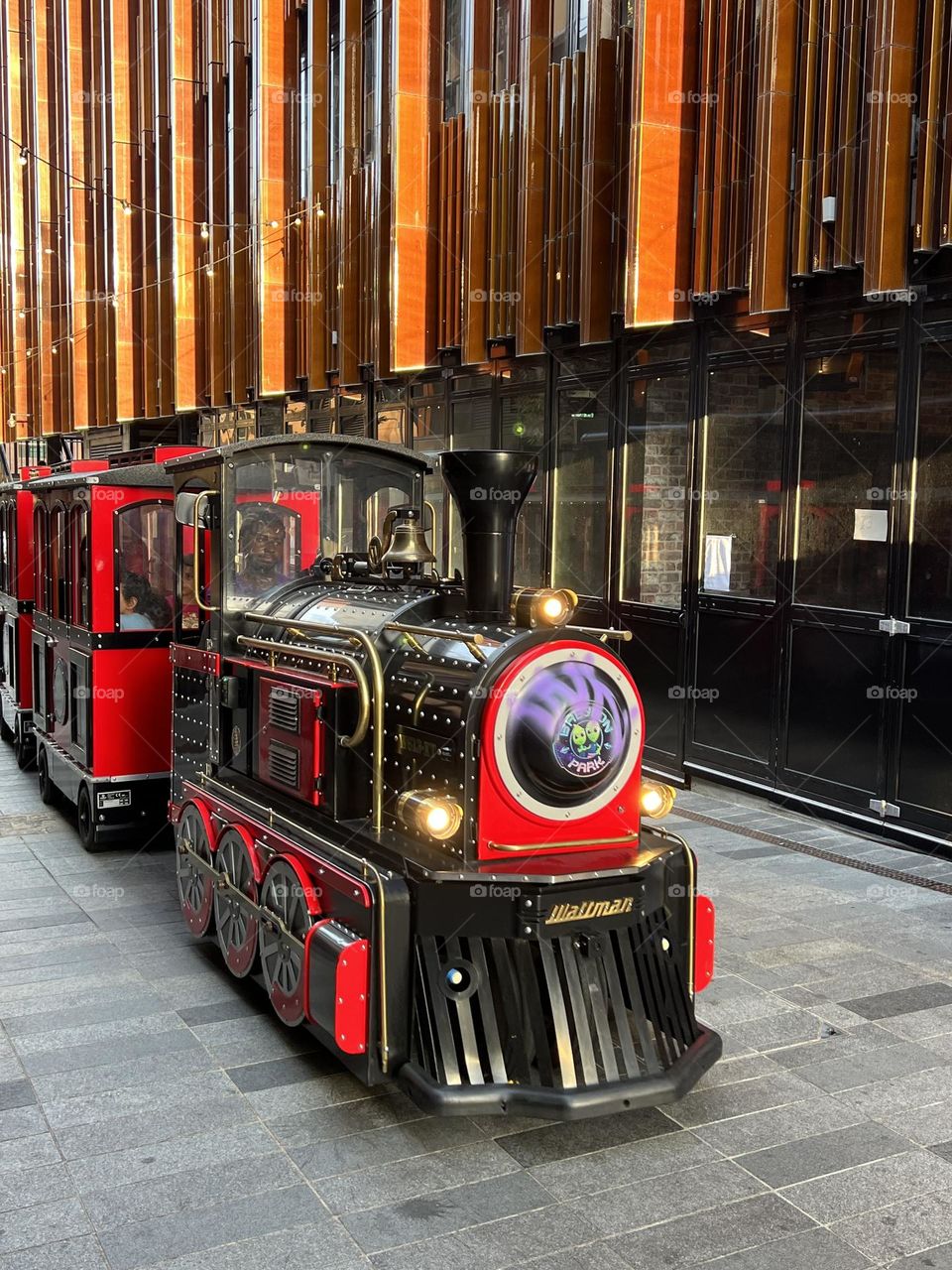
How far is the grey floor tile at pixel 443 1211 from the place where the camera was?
11.1 ft

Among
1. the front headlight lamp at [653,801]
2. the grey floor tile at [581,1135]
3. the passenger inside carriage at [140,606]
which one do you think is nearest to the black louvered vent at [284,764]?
the front headlight lamp at [653,801]

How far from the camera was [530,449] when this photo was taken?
1108 cm

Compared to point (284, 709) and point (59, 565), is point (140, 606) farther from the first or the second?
point (284, 709)

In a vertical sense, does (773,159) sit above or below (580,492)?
above

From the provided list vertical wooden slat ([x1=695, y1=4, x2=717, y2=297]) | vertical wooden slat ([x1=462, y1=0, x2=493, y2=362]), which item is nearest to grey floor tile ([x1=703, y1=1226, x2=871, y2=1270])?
Answer: vertical wooden slat ([x1=695, y1=4, x2=717, y2=297])

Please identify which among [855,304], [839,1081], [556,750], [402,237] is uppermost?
[402,237]

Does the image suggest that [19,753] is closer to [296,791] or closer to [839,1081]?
[296,791]

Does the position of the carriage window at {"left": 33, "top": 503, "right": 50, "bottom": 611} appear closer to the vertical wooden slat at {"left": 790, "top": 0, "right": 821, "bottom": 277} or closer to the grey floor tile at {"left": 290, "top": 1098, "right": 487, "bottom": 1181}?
the vertical wooden slat at {"left": 790, "top": 0, "right": 821, "bottom": 277}

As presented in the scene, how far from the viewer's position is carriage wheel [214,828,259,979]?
5.03m

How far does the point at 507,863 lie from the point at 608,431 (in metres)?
6.33

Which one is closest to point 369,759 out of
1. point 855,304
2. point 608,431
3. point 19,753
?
point 855,304

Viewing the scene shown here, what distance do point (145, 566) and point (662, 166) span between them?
471 cm

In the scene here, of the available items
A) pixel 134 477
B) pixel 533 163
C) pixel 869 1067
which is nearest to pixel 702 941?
pixel 869 1067

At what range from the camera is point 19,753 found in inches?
411
